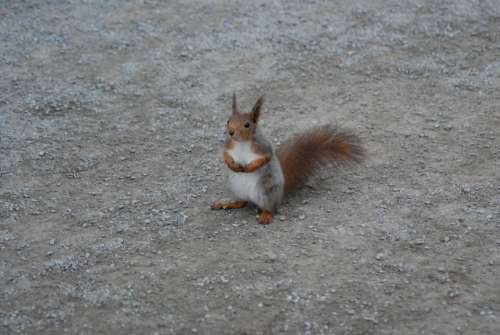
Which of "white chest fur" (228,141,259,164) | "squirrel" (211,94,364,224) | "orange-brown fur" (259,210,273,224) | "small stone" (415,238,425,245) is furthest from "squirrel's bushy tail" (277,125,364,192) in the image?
"small stone" (415,238,425,245)

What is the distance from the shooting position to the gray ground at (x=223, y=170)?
3.53 metres

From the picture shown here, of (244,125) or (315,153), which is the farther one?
(315,153)

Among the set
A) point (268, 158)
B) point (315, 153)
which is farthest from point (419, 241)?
point (268, 158)

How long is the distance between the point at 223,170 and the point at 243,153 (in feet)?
2.53

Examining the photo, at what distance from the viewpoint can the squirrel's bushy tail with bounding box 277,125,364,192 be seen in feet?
14.2

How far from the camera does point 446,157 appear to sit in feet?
15.7

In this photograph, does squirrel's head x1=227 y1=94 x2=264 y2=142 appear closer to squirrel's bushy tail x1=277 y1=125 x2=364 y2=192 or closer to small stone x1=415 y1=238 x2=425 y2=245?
squirrel's bushy tail x1=277 y1=125 x2=364 y2=192

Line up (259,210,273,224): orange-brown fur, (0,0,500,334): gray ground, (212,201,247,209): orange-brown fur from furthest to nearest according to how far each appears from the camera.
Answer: (212,201,247,209): orange-brown fur < (259,210,273,224): orange-brown fur < (0,0,500,334): gray ground

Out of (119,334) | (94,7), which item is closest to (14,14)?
(94,7)

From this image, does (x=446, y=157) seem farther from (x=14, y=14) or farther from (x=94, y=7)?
(x=14, y=14)

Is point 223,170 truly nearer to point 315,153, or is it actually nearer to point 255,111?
point 315,153

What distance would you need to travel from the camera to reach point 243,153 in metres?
4.01

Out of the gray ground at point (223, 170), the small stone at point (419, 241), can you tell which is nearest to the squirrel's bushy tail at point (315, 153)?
the gray ground at point (223, 170)

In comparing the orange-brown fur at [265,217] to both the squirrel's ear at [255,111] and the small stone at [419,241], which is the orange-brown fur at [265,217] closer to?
the squirrel's ear at [255,111]
